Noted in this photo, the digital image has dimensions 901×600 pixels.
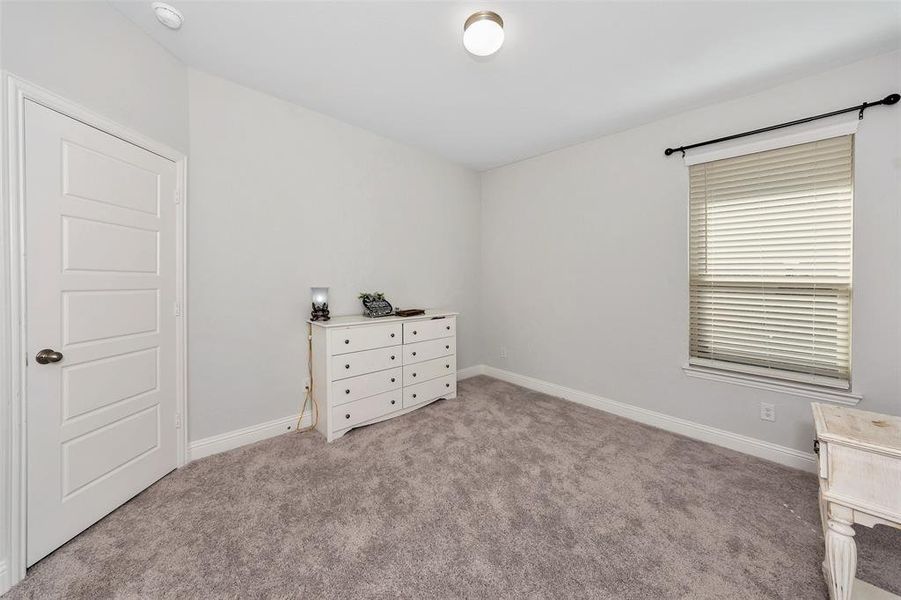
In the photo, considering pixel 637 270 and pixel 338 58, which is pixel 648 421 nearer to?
pixel 637 270

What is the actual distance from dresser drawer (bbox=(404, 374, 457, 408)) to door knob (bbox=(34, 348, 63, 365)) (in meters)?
2.13

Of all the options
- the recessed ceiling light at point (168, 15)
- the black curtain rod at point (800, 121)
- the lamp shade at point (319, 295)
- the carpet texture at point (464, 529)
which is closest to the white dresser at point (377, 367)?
the lamp shade at point (319, 295)

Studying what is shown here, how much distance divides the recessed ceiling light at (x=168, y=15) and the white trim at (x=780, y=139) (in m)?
3.49

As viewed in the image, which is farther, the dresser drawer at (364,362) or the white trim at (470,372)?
the white trim at (470,372)

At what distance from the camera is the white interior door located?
142 cm

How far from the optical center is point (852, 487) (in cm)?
121

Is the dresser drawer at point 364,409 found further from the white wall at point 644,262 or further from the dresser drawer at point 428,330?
the white wall at point 644,262

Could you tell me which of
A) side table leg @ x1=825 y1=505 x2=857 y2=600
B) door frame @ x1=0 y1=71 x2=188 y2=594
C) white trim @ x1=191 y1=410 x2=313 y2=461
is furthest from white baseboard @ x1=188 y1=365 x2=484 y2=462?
side table leg @ x1=825 y1=505 x2=857 y2=600

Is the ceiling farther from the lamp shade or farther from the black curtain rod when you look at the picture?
the lamp shade

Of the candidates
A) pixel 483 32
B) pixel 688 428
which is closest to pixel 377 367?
pixel 483 32

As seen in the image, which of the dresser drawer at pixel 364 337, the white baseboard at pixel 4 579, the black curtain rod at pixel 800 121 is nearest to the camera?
the white baseboard at pixel 4 579

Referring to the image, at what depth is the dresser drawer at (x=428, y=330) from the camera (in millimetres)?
2988

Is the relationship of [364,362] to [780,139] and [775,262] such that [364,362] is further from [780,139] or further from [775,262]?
[780,139]

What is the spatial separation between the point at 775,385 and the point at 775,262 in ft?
2.85
